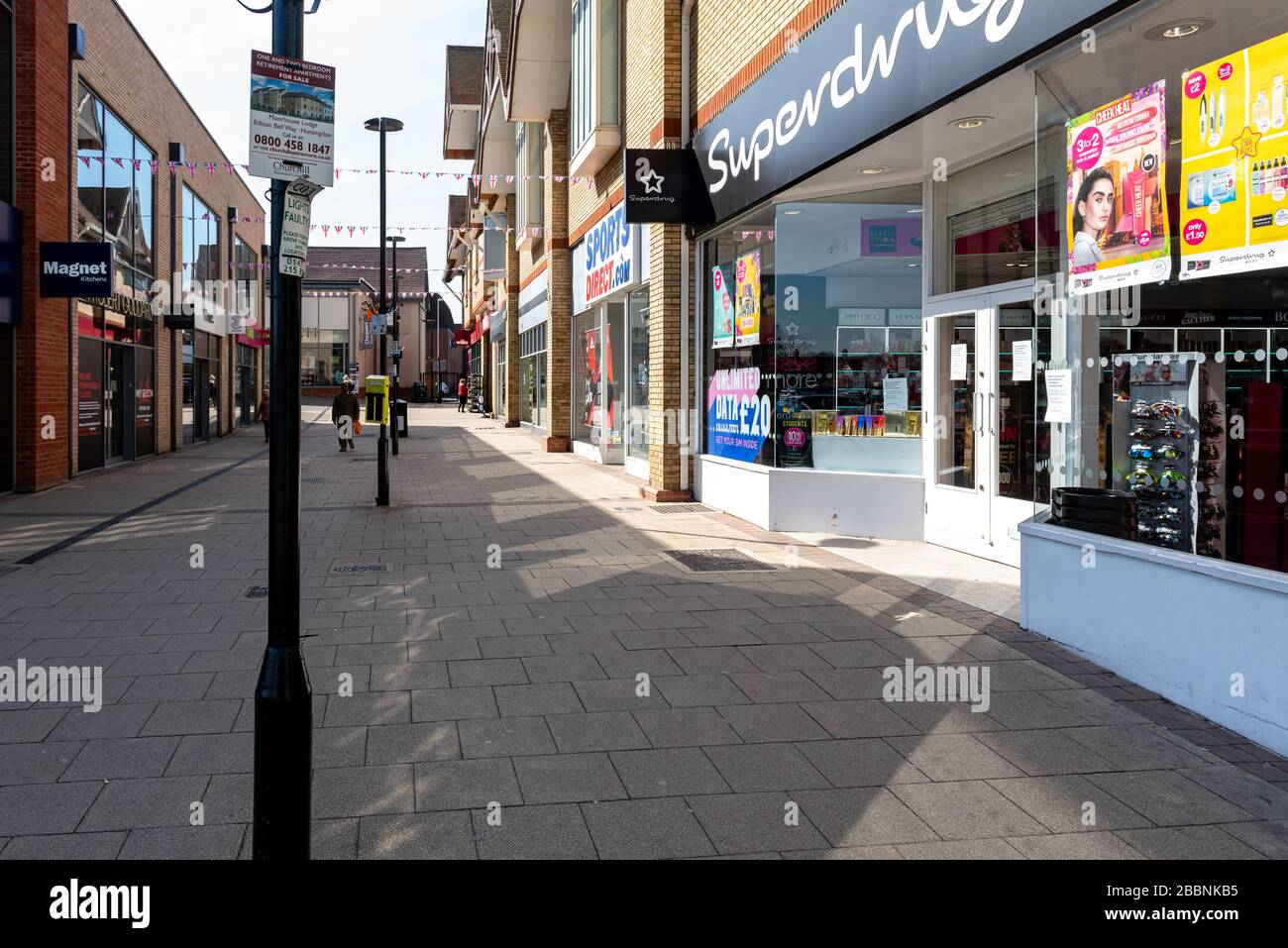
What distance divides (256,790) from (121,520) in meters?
10.5

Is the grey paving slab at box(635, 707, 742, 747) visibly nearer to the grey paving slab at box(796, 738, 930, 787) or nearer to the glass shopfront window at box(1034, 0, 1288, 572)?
the grey paving slab at box(796, 738, 930, 787)

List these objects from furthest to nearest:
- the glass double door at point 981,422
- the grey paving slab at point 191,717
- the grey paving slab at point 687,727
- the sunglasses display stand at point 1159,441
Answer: the glass double door at point 981,422
the sunglasses display stand at point 1159,441
the grey paving slab at point 191,717
the grey paving slab at point 687,727

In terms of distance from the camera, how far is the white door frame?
9484mm

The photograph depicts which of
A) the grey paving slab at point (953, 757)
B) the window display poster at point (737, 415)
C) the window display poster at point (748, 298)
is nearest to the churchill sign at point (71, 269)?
the window display poster at point (737, 415)

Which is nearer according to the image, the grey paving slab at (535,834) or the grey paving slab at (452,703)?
the grey paving slab at (535,834)

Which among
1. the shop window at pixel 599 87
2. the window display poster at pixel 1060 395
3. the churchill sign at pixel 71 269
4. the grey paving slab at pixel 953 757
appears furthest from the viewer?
the shop window at pixel 599 87

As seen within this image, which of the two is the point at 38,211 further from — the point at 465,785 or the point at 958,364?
the point at 465,785

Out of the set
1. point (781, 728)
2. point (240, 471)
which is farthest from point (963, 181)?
point (240, 471)

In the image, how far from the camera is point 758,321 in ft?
40.4

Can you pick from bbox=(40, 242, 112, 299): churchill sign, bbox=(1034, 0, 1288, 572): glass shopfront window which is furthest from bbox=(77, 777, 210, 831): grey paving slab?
bbox=(40, 242, 112, 299): churchill sign

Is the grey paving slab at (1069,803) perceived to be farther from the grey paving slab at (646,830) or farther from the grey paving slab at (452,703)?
the grey paving slab at (452,703)

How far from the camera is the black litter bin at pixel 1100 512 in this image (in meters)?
6.35

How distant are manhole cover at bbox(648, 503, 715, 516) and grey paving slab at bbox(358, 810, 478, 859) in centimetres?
939

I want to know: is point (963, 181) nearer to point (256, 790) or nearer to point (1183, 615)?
point (1183, 615)
